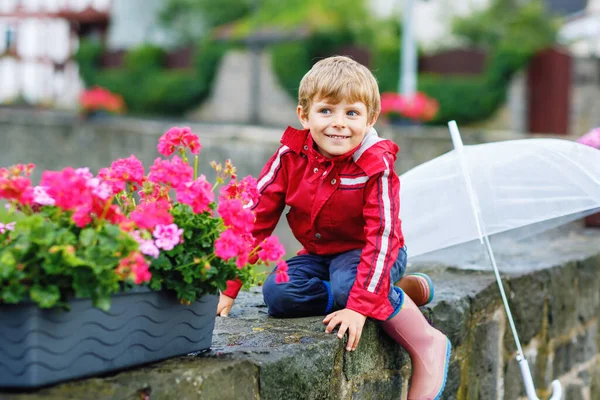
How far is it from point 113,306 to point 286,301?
2.78 feet

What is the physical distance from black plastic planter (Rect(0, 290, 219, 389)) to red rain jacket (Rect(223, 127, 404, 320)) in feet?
1.72

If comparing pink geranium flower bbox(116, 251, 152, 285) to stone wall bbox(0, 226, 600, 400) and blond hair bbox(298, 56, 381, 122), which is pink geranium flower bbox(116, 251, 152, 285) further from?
blond hair bbox(298, 56, 381, 122)

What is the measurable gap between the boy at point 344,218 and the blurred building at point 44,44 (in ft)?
80.1

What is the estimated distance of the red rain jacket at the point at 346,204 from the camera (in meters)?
2.19

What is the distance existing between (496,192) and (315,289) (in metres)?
0.71

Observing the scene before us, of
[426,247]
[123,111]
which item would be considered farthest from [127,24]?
[426,247]

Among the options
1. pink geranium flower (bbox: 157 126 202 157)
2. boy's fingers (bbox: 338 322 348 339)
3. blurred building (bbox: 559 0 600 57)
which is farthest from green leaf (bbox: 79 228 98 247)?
blurred building (bbox: 559 0 600 57)

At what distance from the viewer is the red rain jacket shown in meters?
2.19

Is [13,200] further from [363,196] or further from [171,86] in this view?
[171,86]

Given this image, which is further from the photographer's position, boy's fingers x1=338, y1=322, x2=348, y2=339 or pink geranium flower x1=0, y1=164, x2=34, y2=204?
boy's fingers x1=338, y1=322, x2=348, y2=339

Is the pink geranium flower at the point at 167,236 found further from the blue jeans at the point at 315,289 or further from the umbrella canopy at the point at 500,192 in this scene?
the umbrella canopy at the point at 500,192

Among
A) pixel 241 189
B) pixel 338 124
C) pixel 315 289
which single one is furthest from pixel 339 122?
pixel 315 289

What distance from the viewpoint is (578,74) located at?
15414 millimetres

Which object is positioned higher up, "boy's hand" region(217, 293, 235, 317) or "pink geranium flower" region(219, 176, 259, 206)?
"pink geranium flower" region(219, 176, 259, 206)
